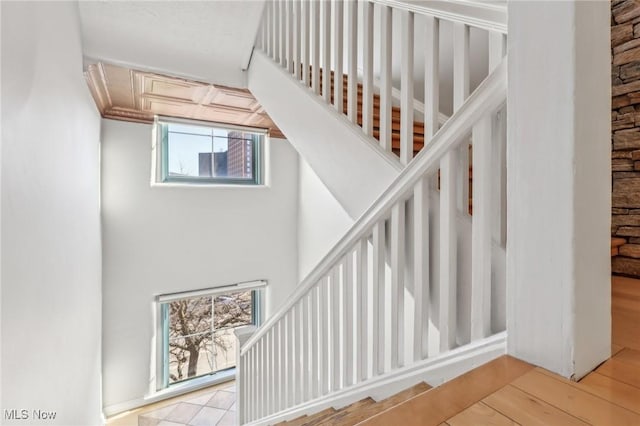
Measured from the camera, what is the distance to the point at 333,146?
54.2 inches

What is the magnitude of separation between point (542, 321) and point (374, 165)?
0.73 meters

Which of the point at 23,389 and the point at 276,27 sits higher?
the point at 276,27

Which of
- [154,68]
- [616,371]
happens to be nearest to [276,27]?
[154,68]

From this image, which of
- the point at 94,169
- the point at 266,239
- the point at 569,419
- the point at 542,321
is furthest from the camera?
the point at 266,239

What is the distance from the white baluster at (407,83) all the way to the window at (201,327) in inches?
126

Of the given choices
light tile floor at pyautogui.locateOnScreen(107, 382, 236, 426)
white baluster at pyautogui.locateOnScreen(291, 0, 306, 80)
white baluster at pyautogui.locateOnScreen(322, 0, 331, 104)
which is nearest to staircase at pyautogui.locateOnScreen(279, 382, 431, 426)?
white baluster at pyautogui.locateOnScreen(322, 0, 331, 104)

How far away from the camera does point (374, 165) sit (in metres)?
1.16

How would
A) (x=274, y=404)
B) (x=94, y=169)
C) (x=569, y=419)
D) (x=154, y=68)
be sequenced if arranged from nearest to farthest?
(x=569, y=419)
(x=274, y=404)
(x=154, y=68)
(x=94, y=169)

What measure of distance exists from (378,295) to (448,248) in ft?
1.11

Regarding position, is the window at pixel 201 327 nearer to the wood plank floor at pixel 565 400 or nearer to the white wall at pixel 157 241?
the white wall at pixel 157 241

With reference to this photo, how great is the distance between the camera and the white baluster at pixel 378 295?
3.40 feet

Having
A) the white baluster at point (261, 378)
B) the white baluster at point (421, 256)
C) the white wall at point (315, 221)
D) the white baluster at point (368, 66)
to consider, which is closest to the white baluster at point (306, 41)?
the white baluster at point (368, 66)

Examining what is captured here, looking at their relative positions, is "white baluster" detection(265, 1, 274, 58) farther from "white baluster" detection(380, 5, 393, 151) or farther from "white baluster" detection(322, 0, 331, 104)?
"white baluster" detection(380, 5, 393, 151)

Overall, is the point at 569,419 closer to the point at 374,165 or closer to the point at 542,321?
the point at 542,321
